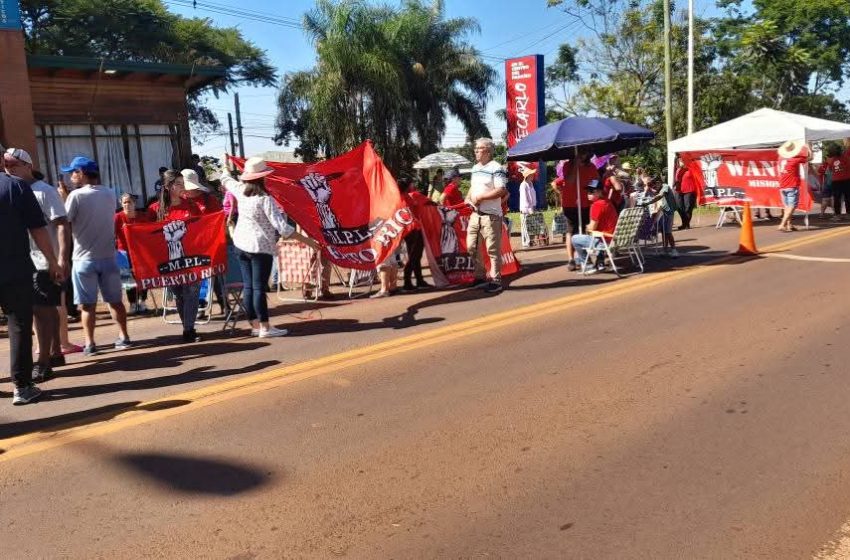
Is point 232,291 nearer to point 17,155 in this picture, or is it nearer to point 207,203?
point 207,203

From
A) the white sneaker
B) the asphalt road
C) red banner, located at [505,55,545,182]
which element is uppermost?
red banner, located at [505,55,545,182]

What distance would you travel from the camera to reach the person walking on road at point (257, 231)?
25.7ft

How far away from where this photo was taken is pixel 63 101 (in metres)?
16.1

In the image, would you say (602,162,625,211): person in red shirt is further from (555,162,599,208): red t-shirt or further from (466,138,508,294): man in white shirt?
(466,138,508,294): man in white shirt

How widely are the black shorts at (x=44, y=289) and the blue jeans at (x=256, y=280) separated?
73.2 inches

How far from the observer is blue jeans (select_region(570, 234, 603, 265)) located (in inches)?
450

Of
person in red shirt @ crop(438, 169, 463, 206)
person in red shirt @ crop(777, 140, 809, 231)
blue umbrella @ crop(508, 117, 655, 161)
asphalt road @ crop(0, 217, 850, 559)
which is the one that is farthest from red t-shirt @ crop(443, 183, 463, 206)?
person in red shirt @ crop(777, 140, 809, 231)

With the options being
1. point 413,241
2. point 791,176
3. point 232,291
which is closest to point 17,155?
point 232,291

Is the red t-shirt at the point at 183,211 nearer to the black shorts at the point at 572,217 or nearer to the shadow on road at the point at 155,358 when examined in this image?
the shadow on road at the point at 155,358

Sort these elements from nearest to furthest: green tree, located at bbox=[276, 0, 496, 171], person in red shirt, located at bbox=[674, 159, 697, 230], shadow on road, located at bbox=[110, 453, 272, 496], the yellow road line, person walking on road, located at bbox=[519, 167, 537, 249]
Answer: shadow on road, located at bbox=[110, 453, 272, 496]
the yellow road line
person walking on road, located at bbox=[519, 167, 537, 249]
person in red shirt, located at bbox=[674, 159, 697, 230]
green tree, located at bbox=[276, 0, 496, 171]

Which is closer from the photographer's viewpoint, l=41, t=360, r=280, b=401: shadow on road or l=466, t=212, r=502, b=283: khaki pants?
l=41, t=360, r=280, b=401: shadow on road

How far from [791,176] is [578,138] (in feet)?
24.8

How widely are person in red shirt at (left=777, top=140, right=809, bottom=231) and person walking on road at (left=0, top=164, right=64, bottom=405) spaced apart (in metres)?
15.0

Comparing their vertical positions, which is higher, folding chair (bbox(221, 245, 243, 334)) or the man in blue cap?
the man in blue cap
